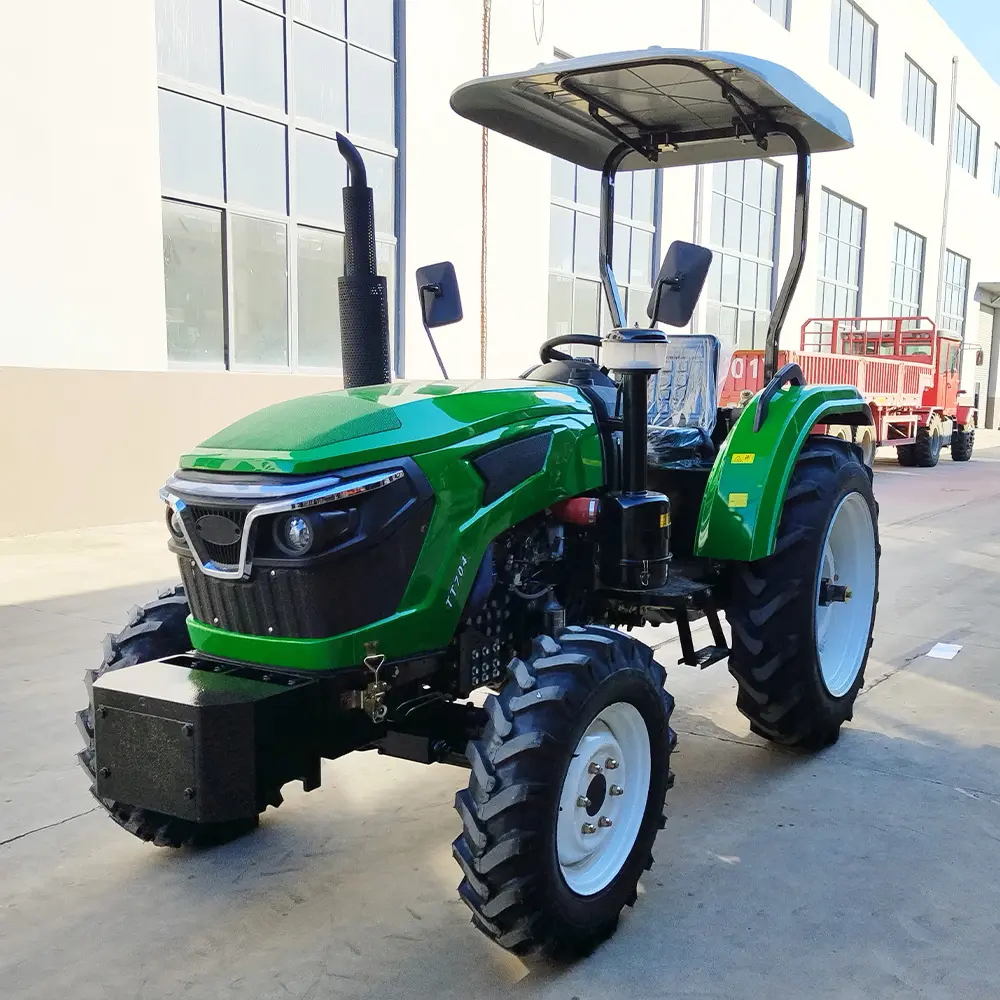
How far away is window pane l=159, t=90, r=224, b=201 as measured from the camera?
28.3 feet

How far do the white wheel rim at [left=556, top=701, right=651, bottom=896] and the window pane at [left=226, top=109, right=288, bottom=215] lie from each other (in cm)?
779

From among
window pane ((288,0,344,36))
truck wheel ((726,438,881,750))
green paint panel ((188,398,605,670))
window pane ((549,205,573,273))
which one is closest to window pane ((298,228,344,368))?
window pane ((288,0,344,36))

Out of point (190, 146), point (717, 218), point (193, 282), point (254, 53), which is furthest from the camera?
point (717, 218)

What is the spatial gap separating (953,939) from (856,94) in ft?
73.5

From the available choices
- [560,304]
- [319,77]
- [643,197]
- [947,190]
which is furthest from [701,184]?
[947,190]

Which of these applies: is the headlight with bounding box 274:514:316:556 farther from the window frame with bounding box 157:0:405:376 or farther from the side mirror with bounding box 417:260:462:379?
the window frame with bounding box 157:0:405:376

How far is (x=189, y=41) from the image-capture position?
8.73 m

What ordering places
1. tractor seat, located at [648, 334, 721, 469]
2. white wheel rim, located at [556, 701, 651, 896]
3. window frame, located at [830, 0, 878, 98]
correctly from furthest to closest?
window frame, located at [830, 0, 878, 98], tractor seat, located at [648, 334, 721, 469], white wheel rim, located at [556, 701, 651, 896]

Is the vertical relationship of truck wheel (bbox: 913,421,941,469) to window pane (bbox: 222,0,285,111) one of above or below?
below

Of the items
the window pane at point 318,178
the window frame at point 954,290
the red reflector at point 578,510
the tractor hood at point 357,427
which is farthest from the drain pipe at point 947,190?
the tractor hood at point 357,427

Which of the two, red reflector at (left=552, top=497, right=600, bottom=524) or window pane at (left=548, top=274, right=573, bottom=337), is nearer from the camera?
red reflector at (left=552, top=497, right=600, bottom=524)

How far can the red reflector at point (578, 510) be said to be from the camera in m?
2.90

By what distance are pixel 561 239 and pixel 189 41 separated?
18.7ft

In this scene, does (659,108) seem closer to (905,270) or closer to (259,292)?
(259,292)
